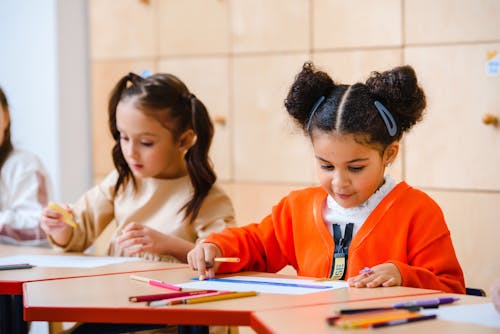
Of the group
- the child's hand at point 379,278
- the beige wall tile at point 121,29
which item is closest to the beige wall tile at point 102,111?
the beige wall tile at point 121,29

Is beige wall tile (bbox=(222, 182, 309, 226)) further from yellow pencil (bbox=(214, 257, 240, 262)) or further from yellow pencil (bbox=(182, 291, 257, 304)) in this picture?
yellow pencil (bbox=(182, 291, 257, 304))

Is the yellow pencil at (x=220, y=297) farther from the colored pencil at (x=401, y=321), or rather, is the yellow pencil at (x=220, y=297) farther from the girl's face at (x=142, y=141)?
the girl's face at (x=142, y=141)

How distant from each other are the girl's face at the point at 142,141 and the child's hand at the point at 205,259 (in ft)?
1.84

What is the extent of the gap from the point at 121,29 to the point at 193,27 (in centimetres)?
49

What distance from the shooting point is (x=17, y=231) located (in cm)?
282

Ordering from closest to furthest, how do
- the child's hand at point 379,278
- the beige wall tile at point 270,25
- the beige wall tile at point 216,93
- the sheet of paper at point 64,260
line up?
the child's hand at point 379,278 → the sheet of paper at point 64,260 → the beige wall tile at point 270,25 → the beige wall tile at point 216,93

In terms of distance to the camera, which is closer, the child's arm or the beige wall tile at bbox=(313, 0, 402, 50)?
the child's arm

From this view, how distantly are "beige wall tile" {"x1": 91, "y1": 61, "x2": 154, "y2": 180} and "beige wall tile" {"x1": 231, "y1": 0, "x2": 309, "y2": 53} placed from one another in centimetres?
77

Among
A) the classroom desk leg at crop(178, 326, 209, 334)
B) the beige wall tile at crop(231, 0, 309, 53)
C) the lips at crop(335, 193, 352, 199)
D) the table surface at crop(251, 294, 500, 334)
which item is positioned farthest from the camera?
the beige wall tile at crop(231, 0, 309, 53)

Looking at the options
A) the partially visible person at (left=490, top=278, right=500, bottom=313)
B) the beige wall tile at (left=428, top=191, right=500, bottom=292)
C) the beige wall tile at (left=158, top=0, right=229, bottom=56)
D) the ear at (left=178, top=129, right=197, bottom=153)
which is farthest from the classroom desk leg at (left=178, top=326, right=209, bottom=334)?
the beige wall tile at (left=158, top=0, right=229, bottom=56)

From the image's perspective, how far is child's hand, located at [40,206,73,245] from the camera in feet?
7.92

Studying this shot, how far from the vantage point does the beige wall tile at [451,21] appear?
3004mm

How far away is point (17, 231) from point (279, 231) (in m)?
1.17

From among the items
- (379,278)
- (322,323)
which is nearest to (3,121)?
(379,278)
